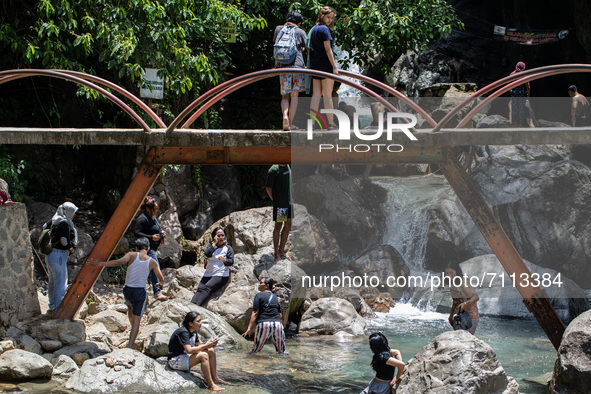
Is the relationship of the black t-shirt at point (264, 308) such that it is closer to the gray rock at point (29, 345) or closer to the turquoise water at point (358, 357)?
the turquoise water at point (358, 357)

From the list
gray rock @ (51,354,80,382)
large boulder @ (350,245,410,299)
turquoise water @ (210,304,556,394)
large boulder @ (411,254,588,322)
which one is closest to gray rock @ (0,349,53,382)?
gray rock @ (51,354,80,382)

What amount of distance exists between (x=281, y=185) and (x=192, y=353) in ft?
10.5

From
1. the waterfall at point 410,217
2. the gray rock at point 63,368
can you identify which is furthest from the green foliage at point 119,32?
the waterfall at point 410,217

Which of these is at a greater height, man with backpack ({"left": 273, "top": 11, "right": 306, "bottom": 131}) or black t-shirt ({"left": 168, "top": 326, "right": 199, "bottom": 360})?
man with backpack ({"left": 273, "top": 11, "right": 306, "bottom": 131})

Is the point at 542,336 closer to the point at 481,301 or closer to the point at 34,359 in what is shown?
the point at 481,301

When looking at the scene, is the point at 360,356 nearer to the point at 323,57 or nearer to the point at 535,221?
the point at 323,57

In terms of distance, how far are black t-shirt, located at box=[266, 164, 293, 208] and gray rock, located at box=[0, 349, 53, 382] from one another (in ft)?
12.7

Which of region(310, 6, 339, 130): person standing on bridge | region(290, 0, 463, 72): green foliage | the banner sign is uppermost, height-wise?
the banner sign

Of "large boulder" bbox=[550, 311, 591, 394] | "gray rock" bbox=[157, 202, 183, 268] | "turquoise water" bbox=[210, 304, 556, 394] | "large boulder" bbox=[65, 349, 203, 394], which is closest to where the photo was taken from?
"large boulder" bbox=[550, 311, 591, 394]

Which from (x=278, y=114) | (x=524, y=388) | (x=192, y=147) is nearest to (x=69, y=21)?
(x=192, y=147)

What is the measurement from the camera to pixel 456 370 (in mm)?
5719

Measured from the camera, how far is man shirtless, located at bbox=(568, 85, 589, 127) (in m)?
14.7

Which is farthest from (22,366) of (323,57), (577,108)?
(577,108)

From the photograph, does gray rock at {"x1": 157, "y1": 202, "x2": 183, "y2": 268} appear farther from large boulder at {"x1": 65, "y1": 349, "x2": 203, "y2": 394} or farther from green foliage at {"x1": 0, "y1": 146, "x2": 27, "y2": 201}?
large boulder at {"x1": 65, "y1": 349, "x2": 203, "y2": 394}
